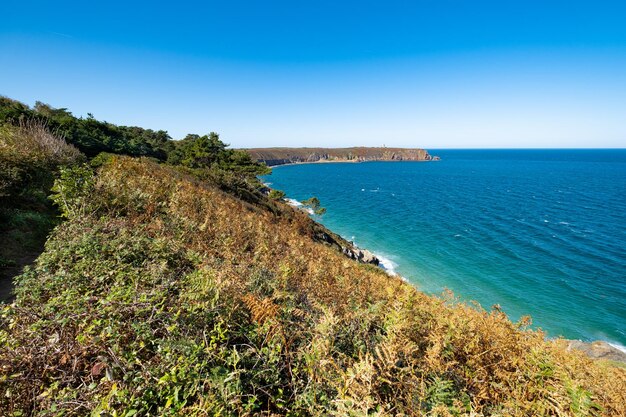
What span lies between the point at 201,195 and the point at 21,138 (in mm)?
8616

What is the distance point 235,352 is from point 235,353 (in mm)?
17

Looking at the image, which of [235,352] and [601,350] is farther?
[601,350]

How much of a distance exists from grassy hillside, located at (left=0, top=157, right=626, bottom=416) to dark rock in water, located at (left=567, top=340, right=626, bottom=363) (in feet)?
59.5

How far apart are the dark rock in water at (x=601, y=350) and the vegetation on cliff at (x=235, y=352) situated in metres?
18.4

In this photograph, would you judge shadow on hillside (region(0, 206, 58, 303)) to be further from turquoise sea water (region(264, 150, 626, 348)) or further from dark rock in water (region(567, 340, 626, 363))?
dark rock in water (region(567, 340, 626, 363))

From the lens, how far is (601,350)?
18219 millimetres

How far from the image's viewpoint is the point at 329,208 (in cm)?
6544

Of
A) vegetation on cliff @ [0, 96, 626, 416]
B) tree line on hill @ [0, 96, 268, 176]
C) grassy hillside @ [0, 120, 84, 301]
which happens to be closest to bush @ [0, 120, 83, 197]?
grassy hillside @ [0, 120, 84, 301]

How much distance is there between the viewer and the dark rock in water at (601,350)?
1762 centimetres

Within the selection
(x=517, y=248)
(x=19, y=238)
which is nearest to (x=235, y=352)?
(x=19, y=238)

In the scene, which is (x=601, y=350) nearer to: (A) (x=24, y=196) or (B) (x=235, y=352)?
(B) (x=235, y=352)

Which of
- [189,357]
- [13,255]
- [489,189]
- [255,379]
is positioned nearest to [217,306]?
[189,357]

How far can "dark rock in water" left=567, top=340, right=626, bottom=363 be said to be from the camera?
57.8 feet

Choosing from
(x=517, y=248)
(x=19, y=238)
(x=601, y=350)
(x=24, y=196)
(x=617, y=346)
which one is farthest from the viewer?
(x=517, y=248)
